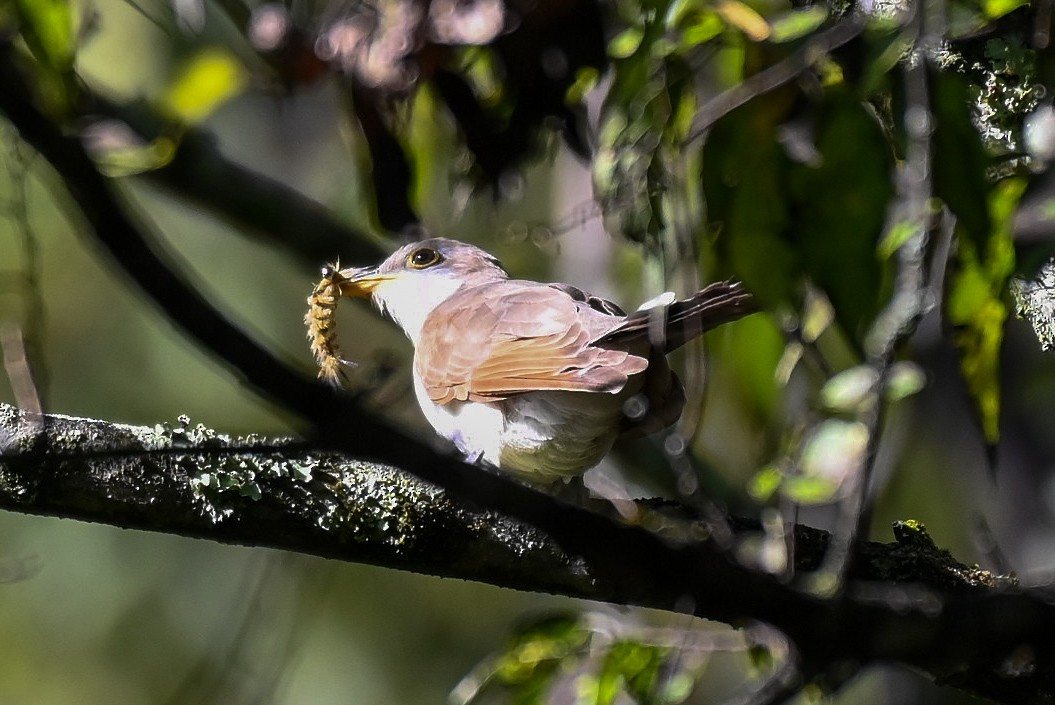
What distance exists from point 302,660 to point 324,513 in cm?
607

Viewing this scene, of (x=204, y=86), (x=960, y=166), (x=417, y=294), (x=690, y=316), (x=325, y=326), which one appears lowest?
(x=417, y=294)

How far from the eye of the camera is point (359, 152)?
11.3 feet

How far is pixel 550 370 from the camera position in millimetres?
3074

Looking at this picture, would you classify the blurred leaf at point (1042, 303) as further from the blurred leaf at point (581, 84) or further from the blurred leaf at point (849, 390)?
the blurred leaf at point (581, 84)

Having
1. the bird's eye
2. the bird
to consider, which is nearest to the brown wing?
the bird

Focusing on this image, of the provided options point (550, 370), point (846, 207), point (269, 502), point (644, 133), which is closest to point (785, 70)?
point (644, 133)

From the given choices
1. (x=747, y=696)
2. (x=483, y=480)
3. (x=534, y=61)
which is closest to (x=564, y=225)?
(x=534, y=61)

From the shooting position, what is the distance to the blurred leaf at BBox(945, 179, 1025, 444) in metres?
2.26

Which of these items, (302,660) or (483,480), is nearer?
(483,480)

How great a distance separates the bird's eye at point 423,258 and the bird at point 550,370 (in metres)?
0.39

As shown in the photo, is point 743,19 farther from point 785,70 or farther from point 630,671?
point 630,671

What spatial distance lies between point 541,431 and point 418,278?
118 centimetres

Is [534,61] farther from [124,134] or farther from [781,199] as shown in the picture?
[124,134]

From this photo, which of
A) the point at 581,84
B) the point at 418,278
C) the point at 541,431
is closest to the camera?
the point at 581,84
